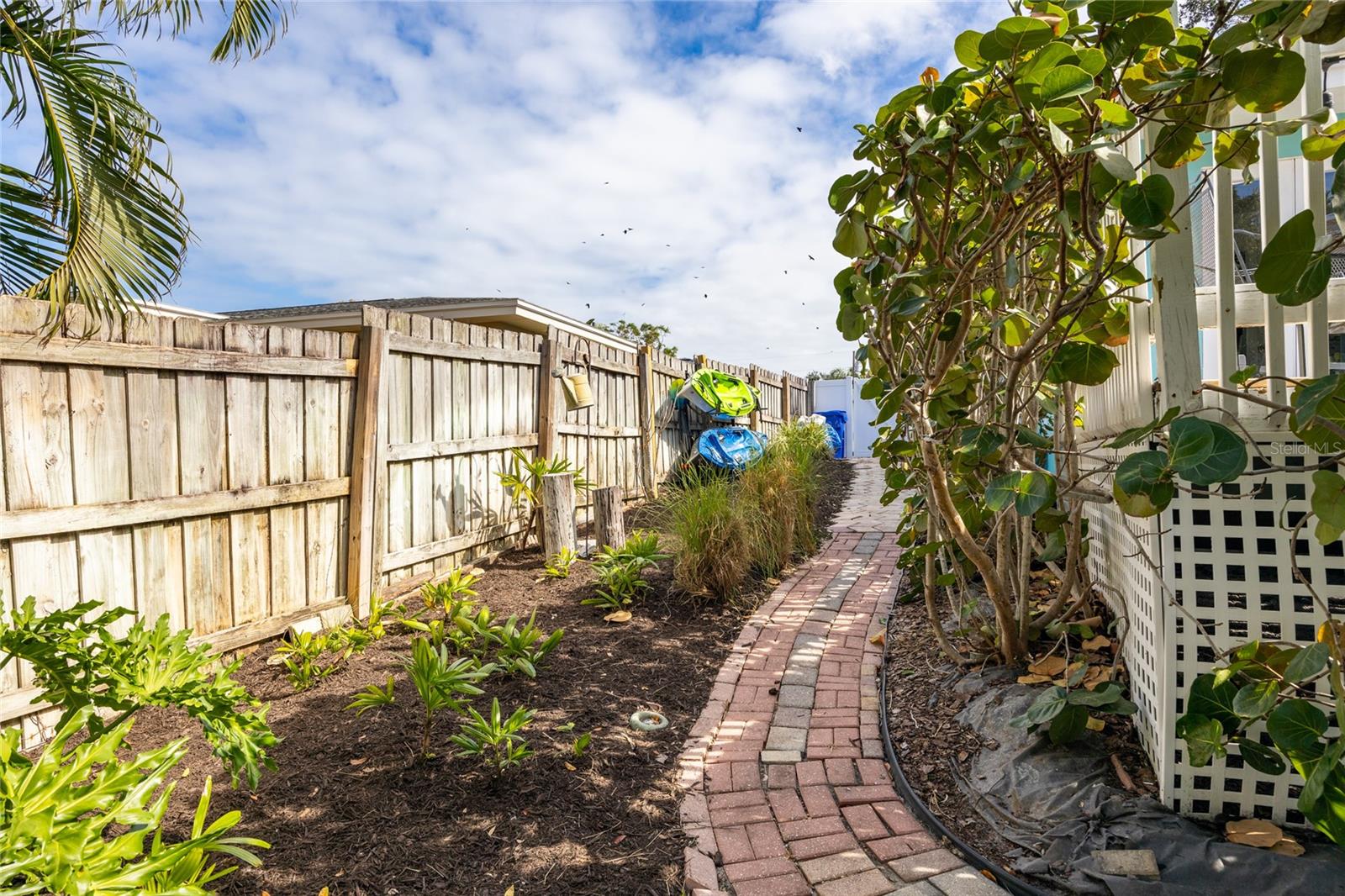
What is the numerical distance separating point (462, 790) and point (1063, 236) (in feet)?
7.91

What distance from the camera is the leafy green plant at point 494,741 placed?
2330mm

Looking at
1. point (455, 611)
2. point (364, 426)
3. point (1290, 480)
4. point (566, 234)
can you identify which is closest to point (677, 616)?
point (455, 611)

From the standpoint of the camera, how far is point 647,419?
8.30 meters

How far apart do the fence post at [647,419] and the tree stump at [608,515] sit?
2.67 meters

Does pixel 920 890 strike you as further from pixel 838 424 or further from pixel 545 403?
pixel 838 424

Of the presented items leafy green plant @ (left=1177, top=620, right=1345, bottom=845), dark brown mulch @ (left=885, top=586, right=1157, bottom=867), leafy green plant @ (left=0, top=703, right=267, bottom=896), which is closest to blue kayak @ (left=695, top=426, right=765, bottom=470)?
dark brown mulch @ (left=885, top=586, right=1157, bottom=867)

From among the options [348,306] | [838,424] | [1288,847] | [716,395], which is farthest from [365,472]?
[838,424]

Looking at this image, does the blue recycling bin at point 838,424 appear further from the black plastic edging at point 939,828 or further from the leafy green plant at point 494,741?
the leafy green plant at point 494,741

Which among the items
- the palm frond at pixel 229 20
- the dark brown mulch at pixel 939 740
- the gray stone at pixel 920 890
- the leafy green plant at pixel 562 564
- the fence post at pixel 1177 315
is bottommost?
the gray stone at pixel 920 890

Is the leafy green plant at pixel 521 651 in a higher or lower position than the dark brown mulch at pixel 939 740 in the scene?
higher

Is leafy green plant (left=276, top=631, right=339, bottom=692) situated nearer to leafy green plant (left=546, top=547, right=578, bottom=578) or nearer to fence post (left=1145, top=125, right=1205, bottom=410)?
leafy green plant (left=546, top=547, right=578, bottom=578)

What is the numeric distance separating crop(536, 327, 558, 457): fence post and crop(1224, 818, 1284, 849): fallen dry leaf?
16.6 ft

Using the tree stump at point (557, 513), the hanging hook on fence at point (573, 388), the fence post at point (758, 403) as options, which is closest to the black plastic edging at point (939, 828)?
the tree stump at point (557, 513)

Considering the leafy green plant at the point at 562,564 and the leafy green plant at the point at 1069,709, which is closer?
the leafy green plant at the point at 1069,709
